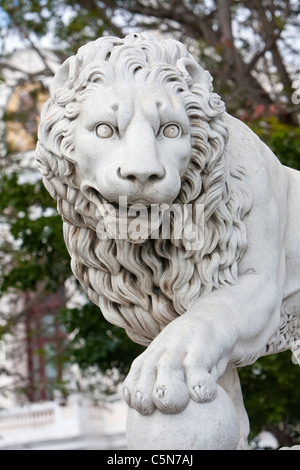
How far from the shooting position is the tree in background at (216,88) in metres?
6.72

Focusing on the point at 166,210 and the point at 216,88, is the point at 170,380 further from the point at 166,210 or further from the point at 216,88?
the point at 216,88

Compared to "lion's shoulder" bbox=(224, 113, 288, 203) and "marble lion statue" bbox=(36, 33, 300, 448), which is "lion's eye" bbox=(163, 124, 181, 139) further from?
"lion's shoulder" bbox=(224, 113, 288, 203)

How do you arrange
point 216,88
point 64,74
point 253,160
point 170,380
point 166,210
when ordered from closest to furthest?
point 170,380
point 166,210
point 64,74
point 253,160
point 216,88

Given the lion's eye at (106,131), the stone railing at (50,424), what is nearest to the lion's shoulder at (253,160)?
the lion's eye at (106,131)

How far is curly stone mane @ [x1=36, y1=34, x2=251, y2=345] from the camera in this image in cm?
298

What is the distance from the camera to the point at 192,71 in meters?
3.10

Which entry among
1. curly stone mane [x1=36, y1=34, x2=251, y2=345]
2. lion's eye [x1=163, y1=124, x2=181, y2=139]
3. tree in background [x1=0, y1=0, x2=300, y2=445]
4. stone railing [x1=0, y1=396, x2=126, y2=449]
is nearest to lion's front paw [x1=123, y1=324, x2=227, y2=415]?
curly stone mane [x1=36, y1=34, x2=251, y2=345]

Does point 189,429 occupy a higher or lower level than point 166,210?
lower

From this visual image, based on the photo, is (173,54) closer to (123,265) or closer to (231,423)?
(123,265)

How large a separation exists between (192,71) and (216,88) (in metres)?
4.49

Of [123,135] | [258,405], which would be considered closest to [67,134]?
[123,135]

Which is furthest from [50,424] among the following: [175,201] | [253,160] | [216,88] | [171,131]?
[171,131]

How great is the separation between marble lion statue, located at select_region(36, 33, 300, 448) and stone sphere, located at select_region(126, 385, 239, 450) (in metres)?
0.03

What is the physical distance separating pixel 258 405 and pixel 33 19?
12.8ft
